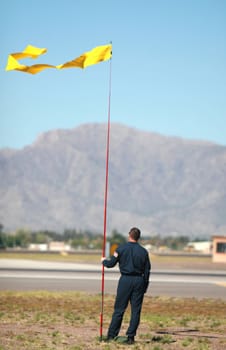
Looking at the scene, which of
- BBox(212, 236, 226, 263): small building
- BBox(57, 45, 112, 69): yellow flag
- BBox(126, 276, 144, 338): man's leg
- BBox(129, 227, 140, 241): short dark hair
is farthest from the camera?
BBox(212, 236, 226, 263): small building

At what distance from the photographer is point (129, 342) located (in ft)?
48.2

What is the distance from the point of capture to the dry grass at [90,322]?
14773 millimetres

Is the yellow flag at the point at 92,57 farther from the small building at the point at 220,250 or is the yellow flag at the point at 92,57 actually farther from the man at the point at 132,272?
the small building at the point at 220,250

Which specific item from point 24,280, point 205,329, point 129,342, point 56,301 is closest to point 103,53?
point 129,342

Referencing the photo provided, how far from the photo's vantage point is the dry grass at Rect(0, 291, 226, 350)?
48.5 feet

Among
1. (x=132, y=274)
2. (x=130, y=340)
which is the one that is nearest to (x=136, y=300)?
(x=132, y=274)

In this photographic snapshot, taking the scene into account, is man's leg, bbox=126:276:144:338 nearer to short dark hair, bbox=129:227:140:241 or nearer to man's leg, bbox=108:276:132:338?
man's leg, bbox=108:276:132:338

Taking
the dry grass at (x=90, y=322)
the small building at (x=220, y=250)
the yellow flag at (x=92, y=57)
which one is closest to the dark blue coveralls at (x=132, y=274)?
the dry grass at (x=90, y=322)

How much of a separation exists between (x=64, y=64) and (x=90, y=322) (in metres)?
6.32

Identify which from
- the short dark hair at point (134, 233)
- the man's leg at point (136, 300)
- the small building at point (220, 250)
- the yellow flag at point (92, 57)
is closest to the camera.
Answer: the short dark hair at point (134, 233)

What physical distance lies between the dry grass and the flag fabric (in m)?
4.65

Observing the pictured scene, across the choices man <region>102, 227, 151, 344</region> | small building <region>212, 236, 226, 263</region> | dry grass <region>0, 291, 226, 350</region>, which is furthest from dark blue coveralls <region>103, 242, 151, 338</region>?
small building <region>212, 236, 226, 263</region>

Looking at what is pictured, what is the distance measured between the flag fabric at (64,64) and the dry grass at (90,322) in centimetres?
465

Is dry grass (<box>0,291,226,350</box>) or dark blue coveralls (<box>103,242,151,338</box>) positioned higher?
dark blue coveralls (<box>103,242,151,338</box>)
